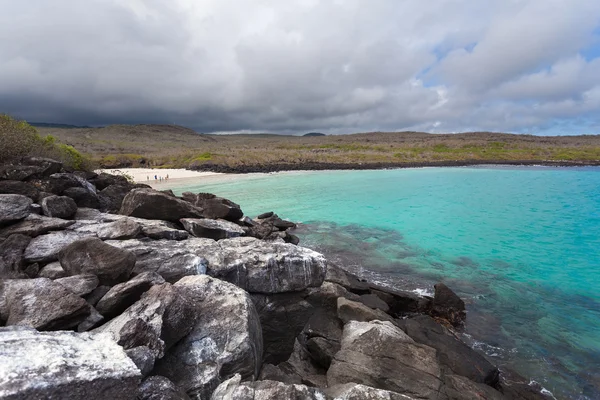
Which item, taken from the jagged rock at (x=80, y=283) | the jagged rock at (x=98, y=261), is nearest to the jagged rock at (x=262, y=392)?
the jagged rock at (x=80, y=283)

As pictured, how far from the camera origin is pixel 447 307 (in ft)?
34.7

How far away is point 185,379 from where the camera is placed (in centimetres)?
493

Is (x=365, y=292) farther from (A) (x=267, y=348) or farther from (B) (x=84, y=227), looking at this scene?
(B) (x=84, y=227)

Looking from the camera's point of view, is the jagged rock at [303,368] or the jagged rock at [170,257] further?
the jagged rock at [170,257]

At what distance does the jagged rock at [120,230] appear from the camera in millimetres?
Answer: 8383

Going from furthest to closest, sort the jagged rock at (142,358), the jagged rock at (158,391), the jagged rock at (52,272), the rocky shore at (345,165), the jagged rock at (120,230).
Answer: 1. the rocky shore at (345,165)
2. the jagged rock at (120,230)
3. the jagged rock at (52,272)
4. the jagged rock at (142,358)
5. the jagged rock at (158,391)

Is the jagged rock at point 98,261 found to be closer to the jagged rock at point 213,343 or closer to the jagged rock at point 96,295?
the jagged rock at point 96,295

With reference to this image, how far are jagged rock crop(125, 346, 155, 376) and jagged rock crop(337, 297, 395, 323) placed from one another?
526cm

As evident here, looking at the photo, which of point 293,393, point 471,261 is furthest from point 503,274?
point 293,393

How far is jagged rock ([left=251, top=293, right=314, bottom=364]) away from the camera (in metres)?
7.33

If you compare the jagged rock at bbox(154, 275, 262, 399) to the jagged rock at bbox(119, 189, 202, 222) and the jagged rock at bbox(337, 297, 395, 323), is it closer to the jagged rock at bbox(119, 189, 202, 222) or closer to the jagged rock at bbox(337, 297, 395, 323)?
the jagged rock at bbox(337, 297, 395, 323)

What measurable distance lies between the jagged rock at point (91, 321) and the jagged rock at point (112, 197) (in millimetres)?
8321

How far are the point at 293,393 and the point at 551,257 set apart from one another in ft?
63.3

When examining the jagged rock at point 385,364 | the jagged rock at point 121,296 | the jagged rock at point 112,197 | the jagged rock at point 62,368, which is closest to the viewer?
the jagged rock at point 62,368
